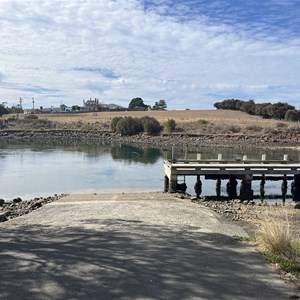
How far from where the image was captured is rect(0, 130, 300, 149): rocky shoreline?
8100 centimetres

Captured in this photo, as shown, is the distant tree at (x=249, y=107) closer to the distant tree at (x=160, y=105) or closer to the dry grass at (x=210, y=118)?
the dry grass at (x=210, y=118)

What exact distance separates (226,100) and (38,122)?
59068mm

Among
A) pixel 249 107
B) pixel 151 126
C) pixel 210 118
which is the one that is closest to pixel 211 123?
pixel 210 118

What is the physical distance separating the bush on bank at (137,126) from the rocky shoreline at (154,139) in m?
2.16

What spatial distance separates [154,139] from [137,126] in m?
11.2

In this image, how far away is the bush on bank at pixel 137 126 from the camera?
96875mm

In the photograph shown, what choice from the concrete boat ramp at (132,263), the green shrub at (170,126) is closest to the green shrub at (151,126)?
the green shrub at (170,126)

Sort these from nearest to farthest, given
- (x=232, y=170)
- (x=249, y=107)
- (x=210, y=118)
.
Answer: (x=232, y=170)
(x=210, y=118)
(x=249, y=107)

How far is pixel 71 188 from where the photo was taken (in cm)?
3094

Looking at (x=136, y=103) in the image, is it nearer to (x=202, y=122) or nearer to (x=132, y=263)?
(x=202, y=122)

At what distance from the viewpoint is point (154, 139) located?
89.1m

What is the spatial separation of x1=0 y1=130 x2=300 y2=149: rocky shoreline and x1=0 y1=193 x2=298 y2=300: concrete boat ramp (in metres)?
63.3

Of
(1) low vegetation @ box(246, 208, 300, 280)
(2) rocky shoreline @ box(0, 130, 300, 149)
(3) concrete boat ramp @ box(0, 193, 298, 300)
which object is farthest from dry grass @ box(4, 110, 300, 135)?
(1) low vegetation @ box(246, 208, 300, 280)

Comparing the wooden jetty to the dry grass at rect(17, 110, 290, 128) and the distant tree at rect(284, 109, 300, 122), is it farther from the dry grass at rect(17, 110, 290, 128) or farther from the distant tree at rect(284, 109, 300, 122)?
the distant tree at rect(284, 109, 300, 122)
